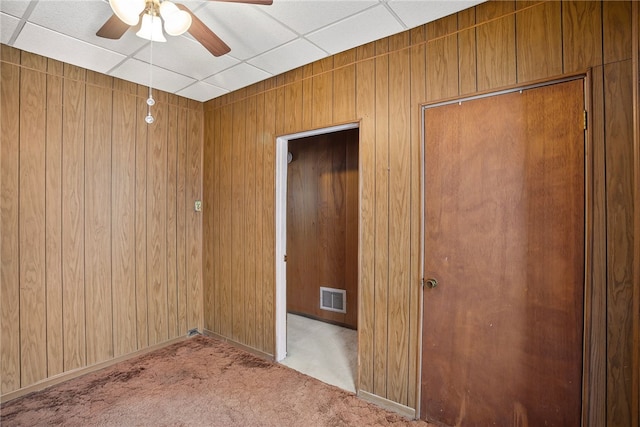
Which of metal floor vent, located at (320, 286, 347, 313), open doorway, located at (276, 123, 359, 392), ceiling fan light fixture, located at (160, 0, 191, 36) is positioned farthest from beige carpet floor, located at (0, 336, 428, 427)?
ceiling fan light fixture, located at (160, 0, 191, 36)

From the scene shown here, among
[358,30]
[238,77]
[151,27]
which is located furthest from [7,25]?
[358,30]

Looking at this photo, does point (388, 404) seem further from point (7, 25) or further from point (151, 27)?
point (7, 25)

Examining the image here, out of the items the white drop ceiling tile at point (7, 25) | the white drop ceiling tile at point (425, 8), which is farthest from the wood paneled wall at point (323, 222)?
the white drop ceiling tile at point (7, 25)

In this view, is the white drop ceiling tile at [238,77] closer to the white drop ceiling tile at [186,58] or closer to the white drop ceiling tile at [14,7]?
the white drop ceiling tile at [186,58]

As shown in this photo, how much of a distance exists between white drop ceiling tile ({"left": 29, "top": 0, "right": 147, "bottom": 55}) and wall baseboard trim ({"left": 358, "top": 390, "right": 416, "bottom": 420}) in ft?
10.2

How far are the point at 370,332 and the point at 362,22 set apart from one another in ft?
7.53

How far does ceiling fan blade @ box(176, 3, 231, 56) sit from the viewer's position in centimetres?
167

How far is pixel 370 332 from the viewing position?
2.40 meters

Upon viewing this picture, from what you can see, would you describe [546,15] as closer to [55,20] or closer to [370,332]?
[370,332]

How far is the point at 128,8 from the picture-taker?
1476 millimetres

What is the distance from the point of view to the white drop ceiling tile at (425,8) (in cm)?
190

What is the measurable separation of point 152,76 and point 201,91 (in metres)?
0.52

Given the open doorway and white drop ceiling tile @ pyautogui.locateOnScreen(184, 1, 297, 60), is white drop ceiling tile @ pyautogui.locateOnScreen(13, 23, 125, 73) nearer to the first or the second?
white drop ceiling tile @ pyautogui.locateOnScreen(184, 1, 297, 60)

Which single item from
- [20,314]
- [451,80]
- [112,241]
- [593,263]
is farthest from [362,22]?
[20,314]
